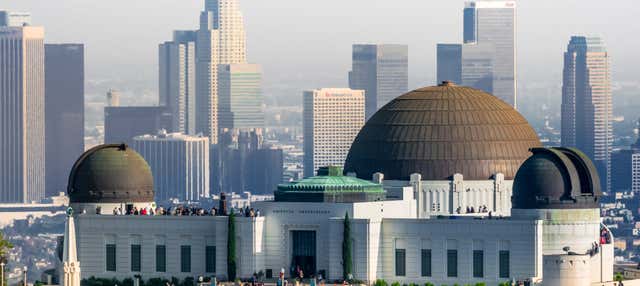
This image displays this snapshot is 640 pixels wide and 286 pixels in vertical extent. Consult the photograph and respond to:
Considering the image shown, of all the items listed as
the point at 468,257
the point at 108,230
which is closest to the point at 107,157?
the point at 108,230

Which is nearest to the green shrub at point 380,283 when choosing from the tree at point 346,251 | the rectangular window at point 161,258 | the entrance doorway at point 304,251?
the tree at point 346,251

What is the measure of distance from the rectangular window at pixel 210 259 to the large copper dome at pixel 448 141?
12751 mm

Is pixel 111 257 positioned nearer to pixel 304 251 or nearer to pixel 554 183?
pixel 304 251

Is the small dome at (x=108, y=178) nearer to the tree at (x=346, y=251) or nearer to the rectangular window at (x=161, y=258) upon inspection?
the rectangular window at (x=161, y=258)

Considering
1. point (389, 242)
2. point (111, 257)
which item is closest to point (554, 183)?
point (389, 242)

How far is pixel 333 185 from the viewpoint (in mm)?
132500

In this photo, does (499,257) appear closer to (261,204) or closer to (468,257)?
(468,257)

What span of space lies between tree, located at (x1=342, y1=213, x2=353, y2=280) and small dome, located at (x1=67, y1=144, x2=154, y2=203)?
52.6ft

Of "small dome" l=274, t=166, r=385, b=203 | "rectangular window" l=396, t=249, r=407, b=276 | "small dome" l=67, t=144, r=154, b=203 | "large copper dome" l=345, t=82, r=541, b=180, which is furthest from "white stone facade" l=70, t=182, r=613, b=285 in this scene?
"large copper dome" l=345, t=82, r=541, b=180

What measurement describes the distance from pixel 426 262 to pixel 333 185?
6.35 m

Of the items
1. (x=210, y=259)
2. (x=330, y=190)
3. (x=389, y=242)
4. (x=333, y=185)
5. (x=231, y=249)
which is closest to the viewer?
(x=389, y=242)

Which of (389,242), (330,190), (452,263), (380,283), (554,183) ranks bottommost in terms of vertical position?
(380,283)

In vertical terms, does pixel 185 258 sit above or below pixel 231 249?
below

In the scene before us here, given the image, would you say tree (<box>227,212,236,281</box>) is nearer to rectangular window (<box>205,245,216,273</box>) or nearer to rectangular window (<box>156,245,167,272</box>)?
rectangular window (<box>205,245,216,273</box>)
